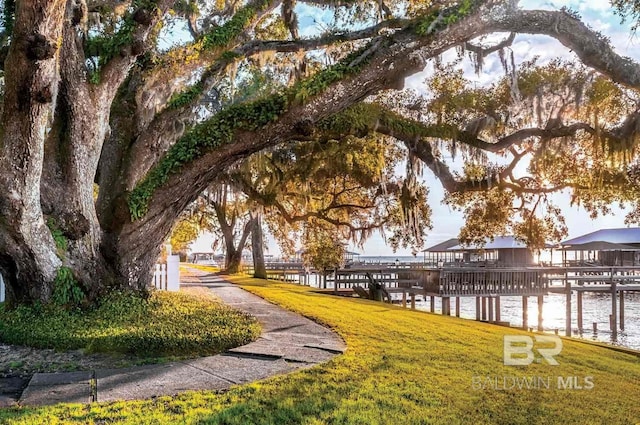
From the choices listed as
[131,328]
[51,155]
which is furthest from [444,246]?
[131,328]

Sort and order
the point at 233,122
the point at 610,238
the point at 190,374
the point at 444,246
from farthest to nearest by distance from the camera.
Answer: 1. the point at 444,246
2. the point at 610,238
3. the point at 233,122
4. the point at 190,374

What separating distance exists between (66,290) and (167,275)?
4561 mm

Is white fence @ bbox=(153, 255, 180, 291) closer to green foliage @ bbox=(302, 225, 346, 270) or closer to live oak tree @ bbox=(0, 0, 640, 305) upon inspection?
live oak tree @ bbox=(0, 0, 640, 305)

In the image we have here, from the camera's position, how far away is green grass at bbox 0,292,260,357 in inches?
215

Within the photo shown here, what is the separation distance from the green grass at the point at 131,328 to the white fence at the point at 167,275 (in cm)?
367

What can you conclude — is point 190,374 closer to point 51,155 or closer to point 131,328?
point 131,328

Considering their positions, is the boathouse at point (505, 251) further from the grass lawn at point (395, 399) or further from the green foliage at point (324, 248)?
the grass lawn at point (395, 399)

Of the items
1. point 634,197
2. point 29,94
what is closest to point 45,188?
point 29,94

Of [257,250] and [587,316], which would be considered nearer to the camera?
[587,316]

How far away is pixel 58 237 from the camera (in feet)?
24.0

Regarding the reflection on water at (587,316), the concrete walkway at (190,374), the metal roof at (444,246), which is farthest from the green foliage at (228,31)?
the metal roof at (444,246)

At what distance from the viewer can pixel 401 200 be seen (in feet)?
41.1

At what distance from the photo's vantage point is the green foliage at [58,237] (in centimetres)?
724

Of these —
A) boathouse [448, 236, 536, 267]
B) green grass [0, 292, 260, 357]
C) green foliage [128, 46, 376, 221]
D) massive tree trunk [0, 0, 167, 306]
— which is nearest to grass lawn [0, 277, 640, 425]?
green grass [0, 292, 260, 357]
